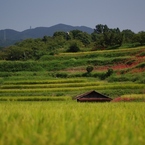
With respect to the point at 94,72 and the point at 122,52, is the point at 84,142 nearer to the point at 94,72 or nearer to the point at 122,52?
the point at 94,72

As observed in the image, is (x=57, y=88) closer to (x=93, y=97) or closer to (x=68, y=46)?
(x=93, y=97)

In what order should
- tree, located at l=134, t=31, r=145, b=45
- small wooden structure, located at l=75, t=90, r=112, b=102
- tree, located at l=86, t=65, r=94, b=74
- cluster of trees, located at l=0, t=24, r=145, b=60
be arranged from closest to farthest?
small wooden structure, located at l=75, t=90, r=112, b=102
tree, located at l=86, t=65, r=94, b=74
tree, located at l=134, t=31, r=145, b=45
cluster of trees, located at l=0, t=24, r=145, b=60

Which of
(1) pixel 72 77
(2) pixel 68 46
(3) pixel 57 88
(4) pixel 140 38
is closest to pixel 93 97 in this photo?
(3) pixel 57 88

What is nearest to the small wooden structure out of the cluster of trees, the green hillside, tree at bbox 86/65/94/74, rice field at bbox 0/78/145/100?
the green hillside

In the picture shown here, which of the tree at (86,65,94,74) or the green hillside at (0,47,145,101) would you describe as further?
the tree at (86,65,94,74)

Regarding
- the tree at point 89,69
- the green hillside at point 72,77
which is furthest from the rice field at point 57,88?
the tree at point 89,69

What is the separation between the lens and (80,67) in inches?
2613

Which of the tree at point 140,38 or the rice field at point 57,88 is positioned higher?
the tree at point 140,38

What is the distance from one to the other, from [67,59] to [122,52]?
12.0 meters

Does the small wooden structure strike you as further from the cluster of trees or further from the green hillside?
the cluster of trees

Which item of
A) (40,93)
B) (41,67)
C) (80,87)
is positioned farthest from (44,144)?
(41,67)

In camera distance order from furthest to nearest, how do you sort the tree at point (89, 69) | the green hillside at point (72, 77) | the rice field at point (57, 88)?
the tree at point (89, 69)
the green hillside at point (72, 77)
the rice field at point (57, 88)

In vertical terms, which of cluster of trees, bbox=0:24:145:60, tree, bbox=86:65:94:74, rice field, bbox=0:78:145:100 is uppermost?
cluster of trees, bbox=0:24:145:60

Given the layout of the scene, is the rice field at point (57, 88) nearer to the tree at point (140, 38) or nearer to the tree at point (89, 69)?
the tree at point (89, 69)
